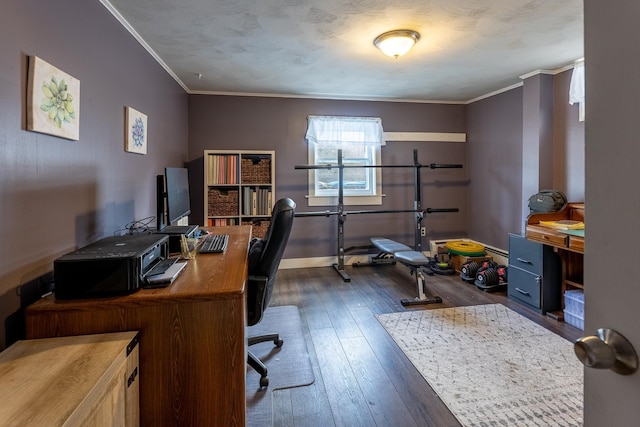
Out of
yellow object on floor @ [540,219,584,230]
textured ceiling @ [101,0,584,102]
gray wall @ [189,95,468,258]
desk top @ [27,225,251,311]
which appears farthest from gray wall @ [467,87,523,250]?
desk top @ [27,225,251,311]

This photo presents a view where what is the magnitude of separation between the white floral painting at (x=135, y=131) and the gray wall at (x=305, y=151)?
145 cm

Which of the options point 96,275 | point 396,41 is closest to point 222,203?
point 396,41

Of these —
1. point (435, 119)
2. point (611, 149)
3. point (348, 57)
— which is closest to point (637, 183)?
point (611, 149)

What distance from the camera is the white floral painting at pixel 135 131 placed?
7.37 ft

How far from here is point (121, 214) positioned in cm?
221

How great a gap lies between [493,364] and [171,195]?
228 centimetres

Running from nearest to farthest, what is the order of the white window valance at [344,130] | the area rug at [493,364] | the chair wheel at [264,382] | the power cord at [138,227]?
the area rug at [493,364] → the chair wheel at [264,382] → the power cord at [138,227] → the white window valance at [344,130]

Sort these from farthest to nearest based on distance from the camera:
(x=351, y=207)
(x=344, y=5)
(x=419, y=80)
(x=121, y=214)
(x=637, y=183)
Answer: (x=351, y=207) → (x=419, y=80) → (x=121, y=214) → (x=344, y=5) → (x=637, y=183)

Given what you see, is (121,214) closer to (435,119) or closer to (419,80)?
(419,80)

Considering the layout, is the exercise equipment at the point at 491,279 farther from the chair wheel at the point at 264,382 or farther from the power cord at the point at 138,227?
the power cord at the point at 138,227

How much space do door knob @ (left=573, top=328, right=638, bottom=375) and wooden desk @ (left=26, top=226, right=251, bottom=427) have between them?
1032mm

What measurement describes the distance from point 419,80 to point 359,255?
2306mm

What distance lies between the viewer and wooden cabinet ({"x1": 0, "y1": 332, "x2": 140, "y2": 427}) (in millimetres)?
792

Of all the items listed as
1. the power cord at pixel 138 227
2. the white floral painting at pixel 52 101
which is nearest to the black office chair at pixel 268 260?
Result: the power cord at pixel 138 227
